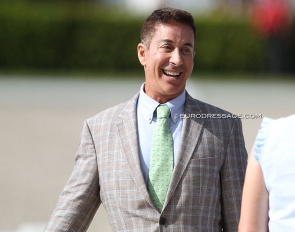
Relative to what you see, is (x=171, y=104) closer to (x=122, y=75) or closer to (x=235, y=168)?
(x=235, y=168)

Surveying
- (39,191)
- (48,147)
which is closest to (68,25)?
(48,147)

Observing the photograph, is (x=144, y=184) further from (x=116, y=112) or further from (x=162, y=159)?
(x=116, y=112)

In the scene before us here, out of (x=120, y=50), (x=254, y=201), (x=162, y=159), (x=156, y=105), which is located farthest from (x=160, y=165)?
(x=120, y=50)

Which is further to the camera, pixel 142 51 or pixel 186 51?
pixel 142 51

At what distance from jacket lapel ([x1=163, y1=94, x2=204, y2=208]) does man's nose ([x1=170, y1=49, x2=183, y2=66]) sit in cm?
16

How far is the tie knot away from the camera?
11.5ft

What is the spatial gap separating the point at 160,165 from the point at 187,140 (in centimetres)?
14

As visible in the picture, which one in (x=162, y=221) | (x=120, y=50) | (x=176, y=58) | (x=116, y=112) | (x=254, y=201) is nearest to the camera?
(x=254, y=201)

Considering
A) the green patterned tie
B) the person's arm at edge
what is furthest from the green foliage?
the person's arm at edge

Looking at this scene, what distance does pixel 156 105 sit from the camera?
355 cm

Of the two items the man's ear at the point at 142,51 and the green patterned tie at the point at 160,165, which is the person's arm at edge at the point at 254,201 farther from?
the man's ear at the point at 142,51

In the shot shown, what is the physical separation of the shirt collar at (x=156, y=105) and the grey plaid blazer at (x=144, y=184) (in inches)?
1.2

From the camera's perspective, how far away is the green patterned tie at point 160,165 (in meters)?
3.39

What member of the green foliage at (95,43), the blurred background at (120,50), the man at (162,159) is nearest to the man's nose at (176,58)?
the man at (162,159)
